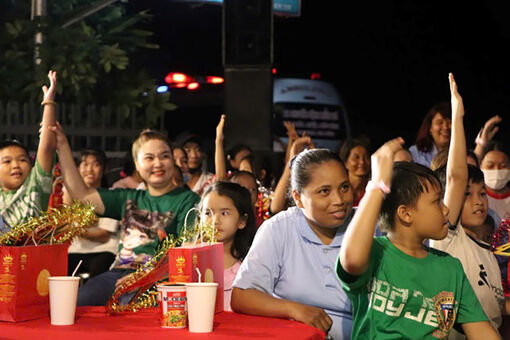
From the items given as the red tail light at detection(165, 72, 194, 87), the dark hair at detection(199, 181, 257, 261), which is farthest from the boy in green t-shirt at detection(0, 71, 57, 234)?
the red tail light at detection(165, 72, 194, 87)

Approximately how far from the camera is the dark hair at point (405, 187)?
3.28 metres

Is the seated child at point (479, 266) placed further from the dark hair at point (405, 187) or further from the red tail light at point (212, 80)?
the red tail light at point (212, 80)

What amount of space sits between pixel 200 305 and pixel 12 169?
2914mm

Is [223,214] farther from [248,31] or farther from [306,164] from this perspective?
[248,31]

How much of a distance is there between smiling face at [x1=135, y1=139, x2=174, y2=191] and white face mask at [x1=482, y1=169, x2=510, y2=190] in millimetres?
2635

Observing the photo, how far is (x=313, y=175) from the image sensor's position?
3.68 meters

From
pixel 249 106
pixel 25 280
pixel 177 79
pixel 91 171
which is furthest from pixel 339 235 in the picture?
pixel 177 79

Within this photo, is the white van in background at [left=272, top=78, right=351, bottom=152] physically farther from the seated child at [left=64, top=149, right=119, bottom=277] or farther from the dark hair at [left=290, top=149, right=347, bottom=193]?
the dark hair at [left=290, top=149, right=347, bottom=193]

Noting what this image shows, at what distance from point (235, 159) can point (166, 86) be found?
263 inches

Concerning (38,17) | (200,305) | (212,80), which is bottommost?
(200,305)

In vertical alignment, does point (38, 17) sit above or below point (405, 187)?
above

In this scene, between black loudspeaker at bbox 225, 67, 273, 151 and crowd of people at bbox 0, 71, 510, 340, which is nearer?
crowd of people at bbox 0, 71, 510, 340

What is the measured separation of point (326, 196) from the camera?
3656 mm

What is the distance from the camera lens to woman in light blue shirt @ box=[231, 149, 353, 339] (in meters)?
3.60
